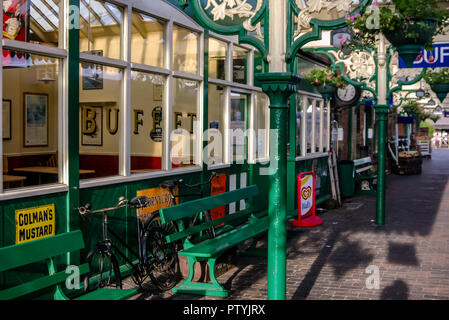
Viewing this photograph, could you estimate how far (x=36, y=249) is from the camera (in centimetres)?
→ 430

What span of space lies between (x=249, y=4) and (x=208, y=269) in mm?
3202

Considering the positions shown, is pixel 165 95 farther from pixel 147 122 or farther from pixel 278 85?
pixel 278 85

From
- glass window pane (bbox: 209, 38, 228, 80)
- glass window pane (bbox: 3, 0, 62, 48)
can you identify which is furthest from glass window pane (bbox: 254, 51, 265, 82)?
glass window pane (bbox: 3, 0, 62, 48)

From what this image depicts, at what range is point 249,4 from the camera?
4414 millimetres

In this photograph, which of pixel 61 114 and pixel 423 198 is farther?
pixel 423 198

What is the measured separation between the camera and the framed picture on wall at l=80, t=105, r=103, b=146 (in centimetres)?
712

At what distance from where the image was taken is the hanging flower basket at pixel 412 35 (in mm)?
4992

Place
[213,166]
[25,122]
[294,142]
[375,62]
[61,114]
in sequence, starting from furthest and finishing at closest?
1. [294,142]
2. [375,62]
3. [213,166]
4. [25,122]
5. [61,114]

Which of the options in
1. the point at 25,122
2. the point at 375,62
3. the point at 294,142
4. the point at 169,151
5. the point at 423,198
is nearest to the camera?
the point at 25,122
